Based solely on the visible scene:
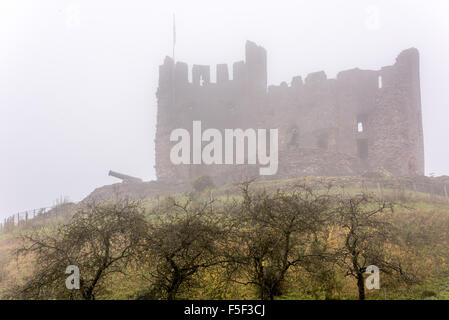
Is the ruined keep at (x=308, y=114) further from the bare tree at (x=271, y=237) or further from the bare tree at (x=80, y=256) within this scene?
the bare tree at (x=80, y=256)

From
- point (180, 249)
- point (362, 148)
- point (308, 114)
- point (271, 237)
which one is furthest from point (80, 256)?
point (362, 148)

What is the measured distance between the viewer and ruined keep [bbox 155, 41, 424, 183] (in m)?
41.8

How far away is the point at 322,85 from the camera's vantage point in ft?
157

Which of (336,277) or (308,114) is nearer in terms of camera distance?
(336,277)

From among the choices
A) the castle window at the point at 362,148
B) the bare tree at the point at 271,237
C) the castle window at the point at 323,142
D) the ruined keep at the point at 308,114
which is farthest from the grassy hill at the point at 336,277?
the castle window at the point at 323,142

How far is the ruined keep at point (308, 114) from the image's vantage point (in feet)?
137

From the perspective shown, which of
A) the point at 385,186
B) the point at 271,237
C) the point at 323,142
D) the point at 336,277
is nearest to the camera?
the point at 271,237

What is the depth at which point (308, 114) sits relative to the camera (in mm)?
47938

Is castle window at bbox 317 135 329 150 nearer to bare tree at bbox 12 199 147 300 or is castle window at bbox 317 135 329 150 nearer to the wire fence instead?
the wire fence

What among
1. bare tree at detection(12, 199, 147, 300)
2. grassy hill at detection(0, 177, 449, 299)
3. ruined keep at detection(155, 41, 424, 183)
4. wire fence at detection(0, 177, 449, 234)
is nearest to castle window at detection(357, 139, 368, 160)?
ruined keep at detection(155, 41, 424, 183)

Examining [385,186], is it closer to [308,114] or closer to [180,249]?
[308,114]

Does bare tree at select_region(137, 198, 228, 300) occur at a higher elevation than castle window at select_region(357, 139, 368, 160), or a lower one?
lower

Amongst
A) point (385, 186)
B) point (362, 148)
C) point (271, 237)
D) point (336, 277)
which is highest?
point (362, 148)
